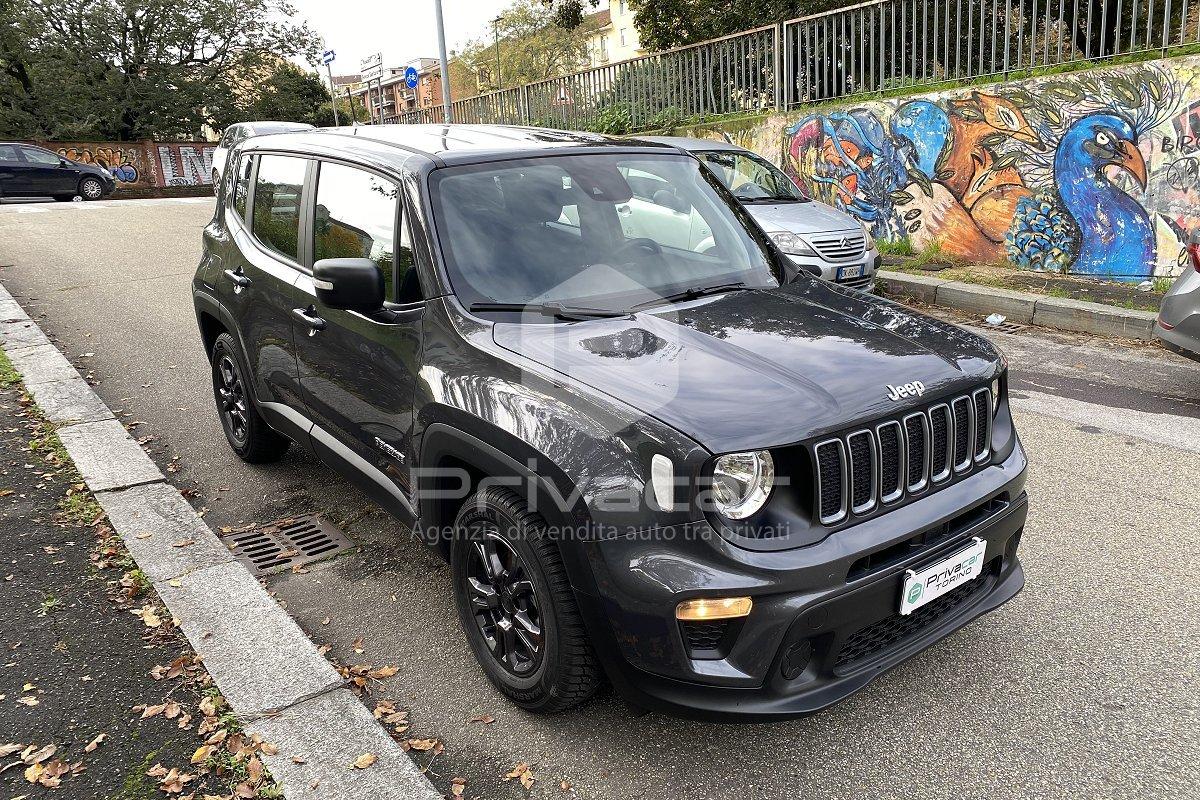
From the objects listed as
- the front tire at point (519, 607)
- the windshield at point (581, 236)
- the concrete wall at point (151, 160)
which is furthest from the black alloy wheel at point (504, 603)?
the concrete wall at point (151, 160)

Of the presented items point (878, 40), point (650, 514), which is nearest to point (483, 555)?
point (650, 514)

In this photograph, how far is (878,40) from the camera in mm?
11695

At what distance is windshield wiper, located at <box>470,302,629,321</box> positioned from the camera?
313cm

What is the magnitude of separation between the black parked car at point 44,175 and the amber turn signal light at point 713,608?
27860 millimetres

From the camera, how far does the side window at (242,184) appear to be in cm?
473

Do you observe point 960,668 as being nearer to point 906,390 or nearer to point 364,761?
point 906,390

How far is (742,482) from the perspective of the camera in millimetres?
2426

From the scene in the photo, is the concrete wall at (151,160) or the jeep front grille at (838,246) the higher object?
the concrete wall at (151,160)

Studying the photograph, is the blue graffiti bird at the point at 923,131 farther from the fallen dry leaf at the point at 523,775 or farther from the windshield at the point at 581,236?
the fallen dry leaf at the point at 523,775

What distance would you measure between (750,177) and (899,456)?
7.82 metres

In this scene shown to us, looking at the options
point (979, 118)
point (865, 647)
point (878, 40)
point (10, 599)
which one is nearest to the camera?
point (865, 647)

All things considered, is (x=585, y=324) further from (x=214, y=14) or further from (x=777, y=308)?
(x=214, y=14)

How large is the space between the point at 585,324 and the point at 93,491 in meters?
3.26

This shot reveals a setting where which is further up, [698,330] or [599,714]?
[698,330]
